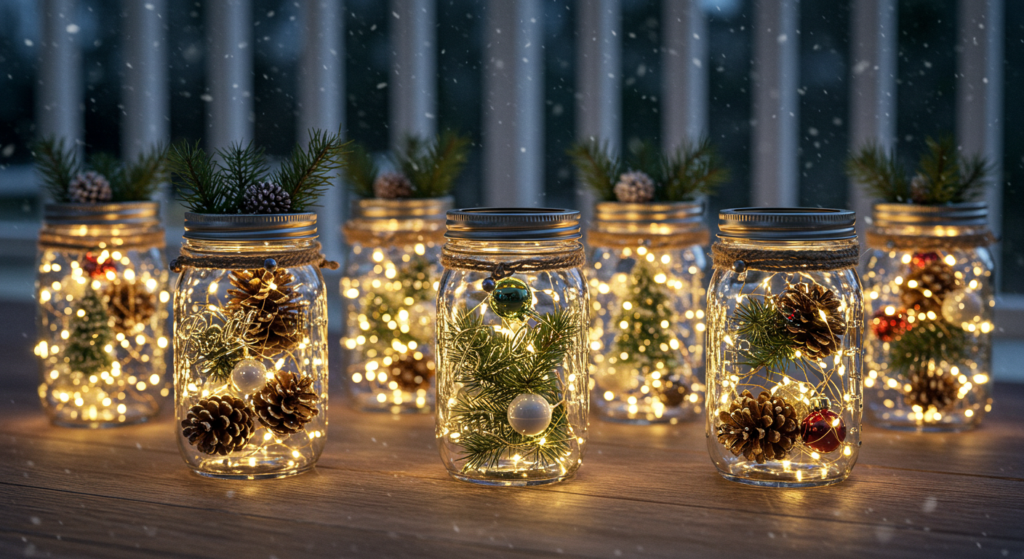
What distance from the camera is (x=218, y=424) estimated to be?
1067mm

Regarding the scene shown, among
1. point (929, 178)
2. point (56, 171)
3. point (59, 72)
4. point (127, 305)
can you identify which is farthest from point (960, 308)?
point (59, 72)

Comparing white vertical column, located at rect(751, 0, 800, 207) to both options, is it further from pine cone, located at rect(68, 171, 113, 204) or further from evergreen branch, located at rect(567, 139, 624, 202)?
pine cone, located at rect(68, 171, 113, 204)

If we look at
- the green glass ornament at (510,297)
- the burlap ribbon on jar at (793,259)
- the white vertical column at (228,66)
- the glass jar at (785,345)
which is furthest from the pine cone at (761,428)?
the white vertical column at (228,66)

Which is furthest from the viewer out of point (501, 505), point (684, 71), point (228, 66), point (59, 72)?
point (59, 72)

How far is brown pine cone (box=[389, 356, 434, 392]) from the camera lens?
4.73ft

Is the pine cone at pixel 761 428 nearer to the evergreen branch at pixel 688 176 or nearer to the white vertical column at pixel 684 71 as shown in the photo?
the evergreen branch at pixel 688 176

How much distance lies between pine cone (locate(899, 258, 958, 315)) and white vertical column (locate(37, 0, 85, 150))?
179 centimetres

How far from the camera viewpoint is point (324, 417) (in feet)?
3.74

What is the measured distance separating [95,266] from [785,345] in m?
0.86

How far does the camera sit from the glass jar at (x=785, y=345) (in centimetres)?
104

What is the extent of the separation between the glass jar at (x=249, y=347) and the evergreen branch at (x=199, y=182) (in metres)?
0.02

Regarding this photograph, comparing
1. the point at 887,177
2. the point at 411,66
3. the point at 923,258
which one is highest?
the point at 411,66

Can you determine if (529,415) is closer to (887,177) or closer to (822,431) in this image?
(822,431)

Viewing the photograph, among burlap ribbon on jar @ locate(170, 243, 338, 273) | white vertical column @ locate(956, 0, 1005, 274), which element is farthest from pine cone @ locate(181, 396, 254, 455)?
white vertical column @ locate(956, 0, 1005, 274)
